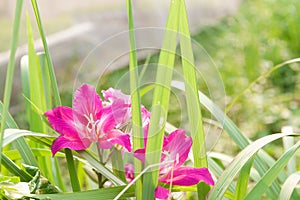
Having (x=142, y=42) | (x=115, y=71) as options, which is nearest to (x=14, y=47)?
(x=115, y=71)

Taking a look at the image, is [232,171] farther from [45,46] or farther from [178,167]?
[45,46]

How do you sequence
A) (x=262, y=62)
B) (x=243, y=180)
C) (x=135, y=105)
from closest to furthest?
(x=135, y=105)
(x=243, y=180)
(x=262, y=62)

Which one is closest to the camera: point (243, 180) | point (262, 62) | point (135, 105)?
point (135, 105)

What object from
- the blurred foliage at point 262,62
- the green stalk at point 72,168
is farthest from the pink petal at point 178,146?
the blurred foliage at point 262,62

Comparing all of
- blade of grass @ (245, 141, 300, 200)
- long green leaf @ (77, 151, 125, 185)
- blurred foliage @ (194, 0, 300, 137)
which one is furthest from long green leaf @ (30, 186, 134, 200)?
blurred foliage @ (194, 0, 300, 137)

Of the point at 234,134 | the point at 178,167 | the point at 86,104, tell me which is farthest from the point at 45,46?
the point at 234,134

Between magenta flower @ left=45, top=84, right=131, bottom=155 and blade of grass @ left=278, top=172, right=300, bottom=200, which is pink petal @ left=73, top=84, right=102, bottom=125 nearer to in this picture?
magenta flower @ left=45, top=84, right=131, bottom=155

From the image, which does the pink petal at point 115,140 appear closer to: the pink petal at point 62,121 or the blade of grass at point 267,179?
the pink petal at point 62,121
